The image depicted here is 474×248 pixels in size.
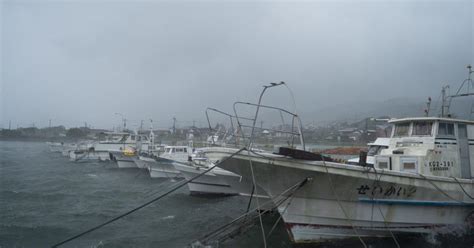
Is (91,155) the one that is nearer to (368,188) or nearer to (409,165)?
(368,188)

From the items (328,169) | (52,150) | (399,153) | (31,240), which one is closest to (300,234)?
(328,169)

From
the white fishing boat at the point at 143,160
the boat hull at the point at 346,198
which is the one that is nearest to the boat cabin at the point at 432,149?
the boat hull at the point at 346,198

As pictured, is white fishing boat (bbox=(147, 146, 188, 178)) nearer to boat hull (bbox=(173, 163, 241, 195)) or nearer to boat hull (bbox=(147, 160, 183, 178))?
boat hull (bbox=(147, 160, 183, 178))

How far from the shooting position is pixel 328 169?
9133 mm

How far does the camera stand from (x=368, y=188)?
31.1 ft

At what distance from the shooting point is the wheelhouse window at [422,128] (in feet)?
37.4

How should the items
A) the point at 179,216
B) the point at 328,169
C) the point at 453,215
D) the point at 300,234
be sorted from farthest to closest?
1. the point at 179,216
2. the point at 453,215
3. the point at 300,234
4. the point at 328,169

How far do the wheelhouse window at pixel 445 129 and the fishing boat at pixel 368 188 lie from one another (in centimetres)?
4

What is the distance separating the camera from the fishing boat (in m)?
9.29

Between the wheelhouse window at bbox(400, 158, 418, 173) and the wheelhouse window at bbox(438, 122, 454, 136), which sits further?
the wheelhouse window at bbox(438, 122, 454, 136)

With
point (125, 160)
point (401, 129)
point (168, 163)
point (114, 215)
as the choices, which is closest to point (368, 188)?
point (401, 129)

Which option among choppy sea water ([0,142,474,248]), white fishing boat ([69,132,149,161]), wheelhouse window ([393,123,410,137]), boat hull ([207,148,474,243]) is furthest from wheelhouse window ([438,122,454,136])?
white fishing boat ([69,132,149,161])

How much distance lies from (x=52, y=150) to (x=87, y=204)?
5793 centimetres

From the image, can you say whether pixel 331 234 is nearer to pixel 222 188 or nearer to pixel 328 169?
pixel 328 169
